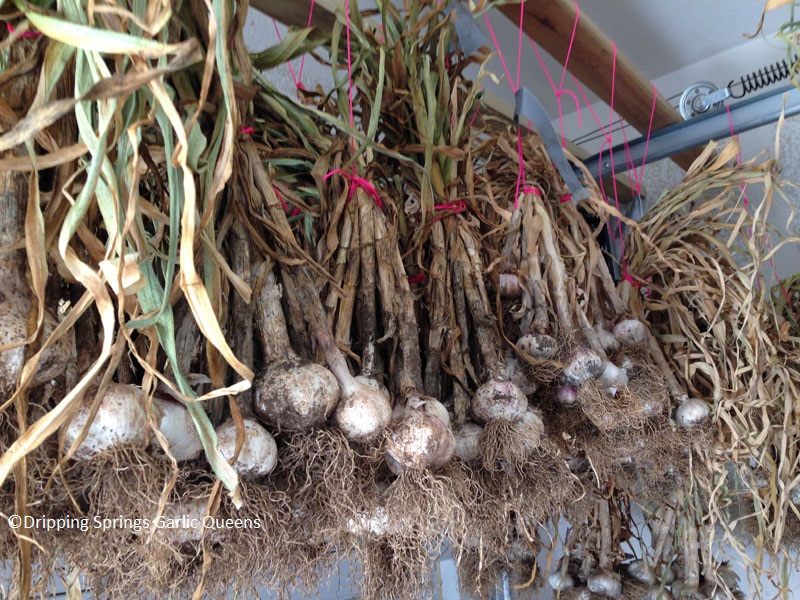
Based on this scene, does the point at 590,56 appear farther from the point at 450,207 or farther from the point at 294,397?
the point at 294,397

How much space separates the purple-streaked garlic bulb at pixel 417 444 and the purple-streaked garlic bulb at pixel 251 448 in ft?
0.36

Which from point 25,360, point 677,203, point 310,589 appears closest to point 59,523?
point 25,360

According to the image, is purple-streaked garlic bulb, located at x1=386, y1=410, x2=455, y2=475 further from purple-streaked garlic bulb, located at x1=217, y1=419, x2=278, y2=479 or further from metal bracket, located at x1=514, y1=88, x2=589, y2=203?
metal bracket, located at x1=514, y1=88, x2=589, y2=203

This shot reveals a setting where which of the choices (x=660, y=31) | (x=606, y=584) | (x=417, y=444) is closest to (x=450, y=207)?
(x=417, y=444)

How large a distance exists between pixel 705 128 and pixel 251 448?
1.05 meters

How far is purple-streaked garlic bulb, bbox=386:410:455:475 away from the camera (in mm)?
520

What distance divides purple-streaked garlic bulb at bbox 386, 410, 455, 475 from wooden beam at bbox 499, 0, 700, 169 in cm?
75

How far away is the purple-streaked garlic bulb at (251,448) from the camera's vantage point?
0.45 metres

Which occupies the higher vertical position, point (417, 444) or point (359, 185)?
point (359, 185)

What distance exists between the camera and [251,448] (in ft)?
1.51

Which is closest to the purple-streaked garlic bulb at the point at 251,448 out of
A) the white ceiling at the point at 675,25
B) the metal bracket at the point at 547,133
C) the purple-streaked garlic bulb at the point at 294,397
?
the purple-streaked garlic bulb at the point at 294,397

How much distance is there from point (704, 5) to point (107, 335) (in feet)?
6.15

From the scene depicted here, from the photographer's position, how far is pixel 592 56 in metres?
1.14

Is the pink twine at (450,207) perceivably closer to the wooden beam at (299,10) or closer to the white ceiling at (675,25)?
the wooden beam at (299,10)
